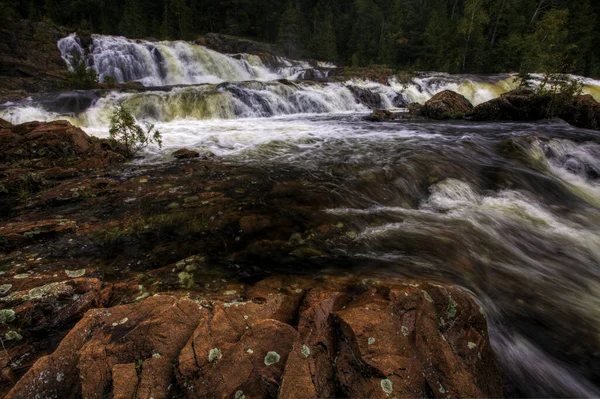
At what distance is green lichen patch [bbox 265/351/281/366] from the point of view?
1646mm

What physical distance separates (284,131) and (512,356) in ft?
29.9

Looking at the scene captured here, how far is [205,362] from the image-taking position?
1.61 metres

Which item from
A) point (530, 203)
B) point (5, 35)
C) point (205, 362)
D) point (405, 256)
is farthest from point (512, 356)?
point (5, 35)

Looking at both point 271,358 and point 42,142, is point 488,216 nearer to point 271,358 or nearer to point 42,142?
point 271,358

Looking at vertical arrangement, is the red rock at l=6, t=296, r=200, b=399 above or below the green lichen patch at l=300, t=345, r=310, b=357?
above

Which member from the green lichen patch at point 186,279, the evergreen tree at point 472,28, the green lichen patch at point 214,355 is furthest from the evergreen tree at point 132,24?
the green lichen patch at point 214,355

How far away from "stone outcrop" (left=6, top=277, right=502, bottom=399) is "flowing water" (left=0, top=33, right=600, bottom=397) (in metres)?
0.77

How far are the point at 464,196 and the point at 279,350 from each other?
16.5ft

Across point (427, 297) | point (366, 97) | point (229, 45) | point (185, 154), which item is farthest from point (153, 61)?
point (427, 297)

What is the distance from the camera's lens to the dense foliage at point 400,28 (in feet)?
98.3

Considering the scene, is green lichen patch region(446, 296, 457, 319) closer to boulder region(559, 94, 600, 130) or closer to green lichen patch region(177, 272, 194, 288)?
green lichen patch region(177, 272, 194, 288)

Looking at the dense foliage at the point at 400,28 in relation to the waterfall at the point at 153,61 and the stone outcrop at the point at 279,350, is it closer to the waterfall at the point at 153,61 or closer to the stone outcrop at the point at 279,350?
the waterfall at the point at 153,61

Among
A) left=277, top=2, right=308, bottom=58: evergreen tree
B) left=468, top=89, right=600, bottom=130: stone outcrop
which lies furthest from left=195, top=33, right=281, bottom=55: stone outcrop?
left=468, top=89, right=600, bottom=130: stone outcrop

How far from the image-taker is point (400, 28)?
4053 centimetres
